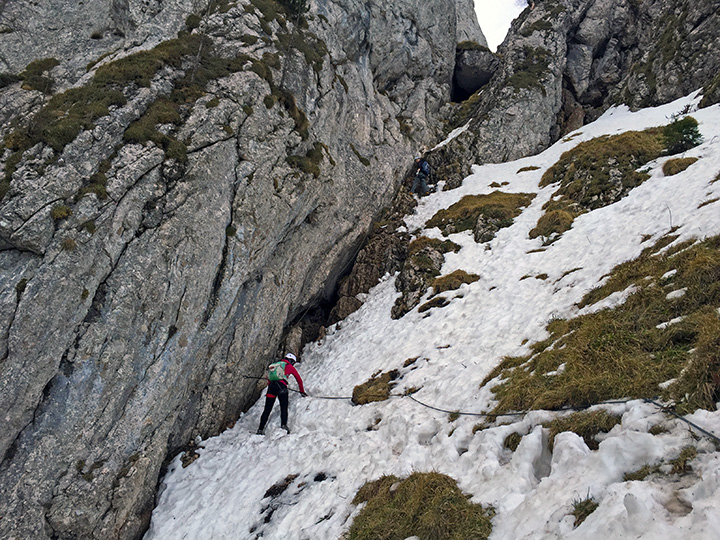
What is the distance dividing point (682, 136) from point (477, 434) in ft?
77.2

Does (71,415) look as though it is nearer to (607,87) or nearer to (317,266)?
(317,266)

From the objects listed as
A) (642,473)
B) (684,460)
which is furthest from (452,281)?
(684,460)

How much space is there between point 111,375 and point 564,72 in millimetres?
53957

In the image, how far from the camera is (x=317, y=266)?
24.7 m

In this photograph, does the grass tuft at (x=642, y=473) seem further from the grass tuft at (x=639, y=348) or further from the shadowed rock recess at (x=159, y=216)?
the shadowed rock recess at (x=159, y=216)

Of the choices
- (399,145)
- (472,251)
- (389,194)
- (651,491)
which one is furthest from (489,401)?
(399,145)

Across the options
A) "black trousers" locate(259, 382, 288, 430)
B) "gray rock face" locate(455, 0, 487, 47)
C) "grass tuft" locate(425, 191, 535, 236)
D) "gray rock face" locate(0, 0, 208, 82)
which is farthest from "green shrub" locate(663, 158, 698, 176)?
"gray rock face" locate(455, 0, 487, 47)

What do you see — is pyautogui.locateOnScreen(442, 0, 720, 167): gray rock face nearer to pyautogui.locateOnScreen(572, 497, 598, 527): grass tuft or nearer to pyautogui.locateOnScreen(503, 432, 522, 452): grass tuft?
pyautogui.locateOnScreen(503, 432, 522, 452): grass tuft

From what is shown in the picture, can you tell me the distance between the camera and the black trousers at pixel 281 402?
622 inches

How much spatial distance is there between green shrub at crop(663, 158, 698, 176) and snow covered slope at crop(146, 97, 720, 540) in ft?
1.69

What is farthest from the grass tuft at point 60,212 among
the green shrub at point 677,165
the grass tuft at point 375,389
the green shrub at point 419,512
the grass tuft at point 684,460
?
the green shrub at point 677,165

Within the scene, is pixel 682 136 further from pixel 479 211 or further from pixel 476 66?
pixel 476 66

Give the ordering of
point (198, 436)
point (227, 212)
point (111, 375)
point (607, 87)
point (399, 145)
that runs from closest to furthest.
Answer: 1. point (111, 375)
2. point (198, 436)
3. point (227, 212)
4. point (399, 145)
5. point (607, 87)

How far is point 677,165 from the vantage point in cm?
1895
